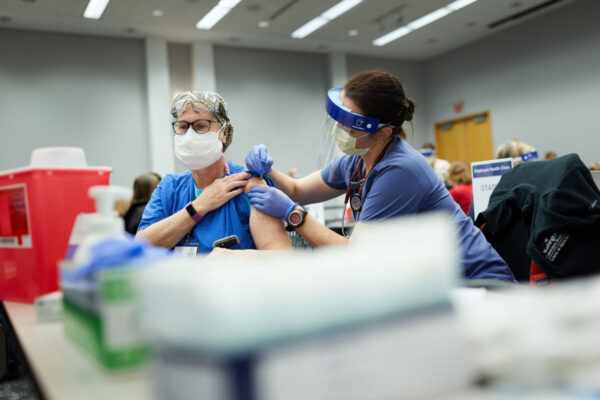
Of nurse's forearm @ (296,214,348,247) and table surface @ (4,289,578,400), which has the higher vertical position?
nurse's forearm @ (296,214,348,247)

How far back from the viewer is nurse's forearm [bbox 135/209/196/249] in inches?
65.2

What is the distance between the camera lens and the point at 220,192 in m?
1.71

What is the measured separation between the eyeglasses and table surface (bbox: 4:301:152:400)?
1.14 metres

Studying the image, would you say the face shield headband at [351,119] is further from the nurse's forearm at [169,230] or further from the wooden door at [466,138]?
the wooden door at [466,138]

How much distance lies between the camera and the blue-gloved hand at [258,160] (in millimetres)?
1746

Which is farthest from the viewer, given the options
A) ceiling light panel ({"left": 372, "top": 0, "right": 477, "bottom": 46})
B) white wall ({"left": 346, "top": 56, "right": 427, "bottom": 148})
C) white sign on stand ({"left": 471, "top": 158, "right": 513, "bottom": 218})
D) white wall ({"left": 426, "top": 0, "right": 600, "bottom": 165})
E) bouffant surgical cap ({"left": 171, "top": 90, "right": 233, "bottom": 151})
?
white wall ({"left": 346, "top": 56, "right": 427, "bottom": 148})

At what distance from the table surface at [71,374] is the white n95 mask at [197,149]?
1068 millimetres

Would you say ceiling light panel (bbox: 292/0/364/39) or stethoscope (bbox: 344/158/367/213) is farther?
ceiling light panel (bbox: 292/0/364/39)

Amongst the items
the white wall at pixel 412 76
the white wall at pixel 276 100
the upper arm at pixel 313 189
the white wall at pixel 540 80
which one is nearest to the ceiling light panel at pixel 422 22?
the white wall at pixel 412 76

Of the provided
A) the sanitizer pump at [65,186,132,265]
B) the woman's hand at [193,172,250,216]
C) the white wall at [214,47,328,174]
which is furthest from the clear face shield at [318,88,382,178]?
the white wall at [214,47,328,174]

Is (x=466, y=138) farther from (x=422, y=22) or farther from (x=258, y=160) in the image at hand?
(x=258, y=160)

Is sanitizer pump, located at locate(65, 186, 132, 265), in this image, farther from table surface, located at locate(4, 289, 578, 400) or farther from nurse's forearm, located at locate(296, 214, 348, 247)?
nurse's forearm, located at locate(296, 214, 348, 247)

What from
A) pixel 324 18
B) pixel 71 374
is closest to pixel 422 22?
pixel 324 18

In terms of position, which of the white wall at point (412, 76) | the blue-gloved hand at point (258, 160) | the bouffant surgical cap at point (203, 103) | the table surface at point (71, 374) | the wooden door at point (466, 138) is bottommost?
the table surface at point (71, 374)
